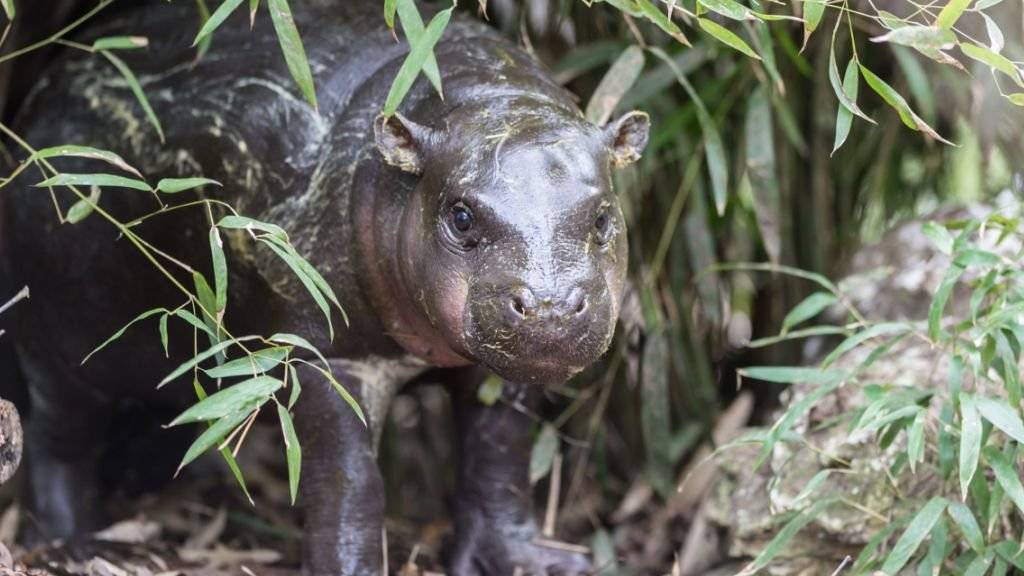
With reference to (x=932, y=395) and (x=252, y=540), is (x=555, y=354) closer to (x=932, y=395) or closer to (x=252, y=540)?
(x=932, y=395)

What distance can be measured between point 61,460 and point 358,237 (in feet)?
4.63

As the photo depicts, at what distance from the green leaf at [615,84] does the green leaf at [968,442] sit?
1061 millimetres

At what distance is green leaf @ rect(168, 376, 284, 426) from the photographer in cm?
239

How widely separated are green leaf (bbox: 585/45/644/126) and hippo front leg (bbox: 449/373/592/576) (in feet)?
2.10

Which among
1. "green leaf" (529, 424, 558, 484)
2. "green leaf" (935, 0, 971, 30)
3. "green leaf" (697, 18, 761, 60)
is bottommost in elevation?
"green leaf" (529, 424, 558, 484)

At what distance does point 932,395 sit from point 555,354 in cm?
77

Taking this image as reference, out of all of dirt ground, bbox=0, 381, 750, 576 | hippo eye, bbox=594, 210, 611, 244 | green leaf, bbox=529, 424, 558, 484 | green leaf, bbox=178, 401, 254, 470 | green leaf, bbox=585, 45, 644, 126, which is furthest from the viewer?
green leaf, bbox=529, 424, 558, 484

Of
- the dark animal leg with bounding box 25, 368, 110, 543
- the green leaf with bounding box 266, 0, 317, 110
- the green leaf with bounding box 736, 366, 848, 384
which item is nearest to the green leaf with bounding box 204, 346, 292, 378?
the green leaf with bounding box 266, 0, 317, 110

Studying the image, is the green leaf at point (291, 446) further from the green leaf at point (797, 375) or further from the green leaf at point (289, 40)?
the green leaf at point (797, 375)

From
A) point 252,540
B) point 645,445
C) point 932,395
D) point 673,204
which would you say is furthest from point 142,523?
point 932,395

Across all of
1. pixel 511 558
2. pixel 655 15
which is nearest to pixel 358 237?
pixel 655 15

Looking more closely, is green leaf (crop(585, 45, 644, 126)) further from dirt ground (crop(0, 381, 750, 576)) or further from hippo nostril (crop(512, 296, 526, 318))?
dirt ground (crop(0, 381, 750, 576))

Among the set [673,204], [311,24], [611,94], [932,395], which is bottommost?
[932,395]

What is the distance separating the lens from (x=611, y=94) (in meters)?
3.31
